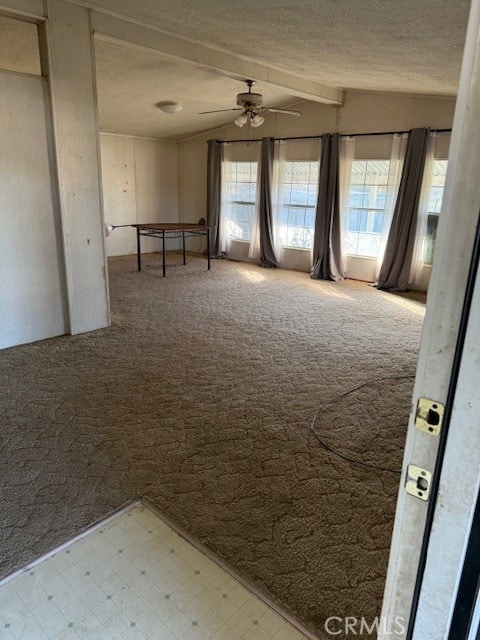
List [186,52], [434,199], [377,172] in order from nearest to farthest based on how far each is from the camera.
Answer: [186,52]
[434,199]
[377,172]

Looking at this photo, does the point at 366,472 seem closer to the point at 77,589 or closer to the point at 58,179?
the point at 77,589

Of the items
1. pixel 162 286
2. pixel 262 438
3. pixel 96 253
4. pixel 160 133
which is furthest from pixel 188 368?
pixel 160 133

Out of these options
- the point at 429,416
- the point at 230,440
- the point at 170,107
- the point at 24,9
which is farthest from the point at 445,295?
the point at 170,107

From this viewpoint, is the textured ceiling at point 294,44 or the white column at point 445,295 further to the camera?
the textured ceiling at point 294,44

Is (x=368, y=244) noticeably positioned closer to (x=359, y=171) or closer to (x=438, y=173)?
(x=359, y=171)

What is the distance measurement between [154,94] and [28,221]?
3225 mm

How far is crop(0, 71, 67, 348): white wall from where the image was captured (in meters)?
3.45

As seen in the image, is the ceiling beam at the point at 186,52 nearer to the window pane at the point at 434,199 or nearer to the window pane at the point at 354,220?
the window pane at the point at 354,220

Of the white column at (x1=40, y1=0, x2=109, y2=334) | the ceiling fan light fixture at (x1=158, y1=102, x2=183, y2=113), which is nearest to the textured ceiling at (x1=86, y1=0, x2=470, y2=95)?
the white column at (x1=40, y1=0, x2=109, y2=334)

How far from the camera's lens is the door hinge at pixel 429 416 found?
0.63m

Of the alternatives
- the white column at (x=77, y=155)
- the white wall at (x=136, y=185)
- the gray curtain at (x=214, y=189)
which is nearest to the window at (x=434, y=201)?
the gray curtain at (x=214, y=189)

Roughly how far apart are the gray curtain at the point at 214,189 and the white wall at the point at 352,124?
28cm

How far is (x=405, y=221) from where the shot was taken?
5887 mm

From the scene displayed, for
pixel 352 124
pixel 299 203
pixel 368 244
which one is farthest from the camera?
pixel 299 203
